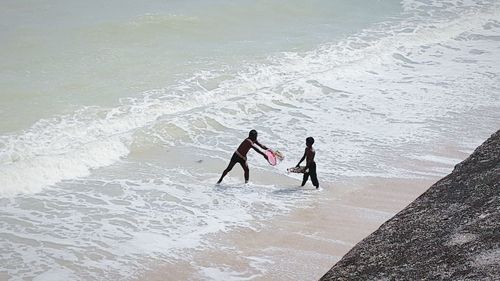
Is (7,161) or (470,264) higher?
(470,264)

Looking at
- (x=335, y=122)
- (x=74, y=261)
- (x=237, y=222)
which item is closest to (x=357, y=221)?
(x=237, y=222)

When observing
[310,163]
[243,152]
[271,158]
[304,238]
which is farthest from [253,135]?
[304,238]

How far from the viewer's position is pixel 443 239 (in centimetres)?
328

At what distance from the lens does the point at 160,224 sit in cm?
1184

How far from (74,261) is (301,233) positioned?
10.6ft

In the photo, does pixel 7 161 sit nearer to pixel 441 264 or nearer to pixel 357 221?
pixel 357 221

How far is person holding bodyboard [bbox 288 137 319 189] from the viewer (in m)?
12.7

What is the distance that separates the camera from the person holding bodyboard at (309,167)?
1272 cm

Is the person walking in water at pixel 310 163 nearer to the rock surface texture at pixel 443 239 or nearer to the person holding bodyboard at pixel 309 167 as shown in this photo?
the person holding bodyboard at pixel 309 167

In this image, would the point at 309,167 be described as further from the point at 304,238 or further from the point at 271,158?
the point at 304,238

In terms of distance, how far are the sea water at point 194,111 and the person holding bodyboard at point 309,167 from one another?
29 centimetres

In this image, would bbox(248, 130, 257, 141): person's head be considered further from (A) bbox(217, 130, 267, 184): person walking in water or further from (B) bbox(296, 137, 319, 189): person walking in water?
(B) bbox(296, 137, 319, 189): person walking in water

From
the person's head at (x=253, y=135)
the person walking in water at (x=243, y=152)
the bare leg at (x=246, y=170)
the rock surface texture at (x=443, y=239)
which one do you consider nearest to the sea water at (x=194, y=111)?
the bare leg at (x=246, y=170)

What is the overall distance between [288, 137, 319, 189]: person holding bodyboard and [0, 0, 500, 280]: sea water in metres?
0.29
